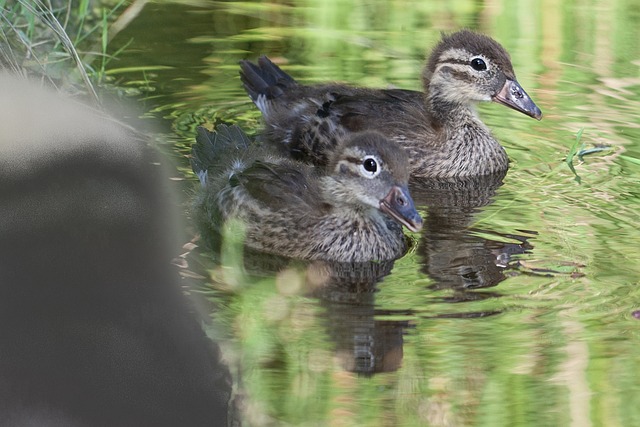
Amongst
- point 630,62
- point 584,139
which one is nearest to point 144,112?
point 584,139

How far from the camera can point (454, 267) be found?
6.20 metres

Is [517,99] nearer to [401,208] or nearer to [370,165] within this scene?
[370,165]

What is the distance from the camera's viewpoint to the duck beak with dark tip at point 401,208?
620 cm

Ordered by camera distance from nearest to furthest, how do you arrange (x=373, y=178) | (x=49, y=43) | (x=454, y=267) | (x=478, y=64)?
1. (x=454, y=267)
2. (x=373, y=178)
3. (x=49, y=43)
4. (x=478, y=64)

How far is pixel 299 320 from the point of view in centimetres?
548

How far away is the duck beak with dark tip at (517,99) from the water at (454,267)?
0.21 metres

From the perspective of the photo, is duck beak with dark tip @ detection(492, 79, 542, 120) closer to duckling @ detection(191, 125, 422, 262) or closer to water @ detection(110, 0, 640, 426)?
water @ detection(110, 0, 640, 426)

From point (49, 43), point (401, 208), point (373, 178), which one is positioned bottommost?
point (401, 208)

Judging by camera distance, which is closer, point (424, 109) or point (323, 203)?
point (323, 203)

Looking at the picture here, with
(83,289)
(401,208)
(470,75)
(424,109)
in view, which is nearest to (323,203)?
(401,208)

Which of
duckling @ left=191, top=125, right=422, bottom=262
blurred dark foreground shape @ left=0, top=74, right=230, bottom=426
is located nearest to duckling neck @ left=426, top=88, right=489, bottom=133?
duckling @ left=191, top=125, right=422, bottom=262

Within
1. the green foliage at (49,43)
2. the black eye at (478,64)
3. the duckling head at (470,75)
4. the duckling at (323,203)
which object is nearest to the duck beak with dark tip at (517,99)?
the duckling head at (470,75)

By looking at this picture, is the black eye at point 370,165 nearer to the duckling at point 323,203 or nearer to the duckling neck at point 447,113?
the duckling at point 323,203

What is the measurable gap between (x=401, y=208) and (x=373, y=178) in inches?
9.5
